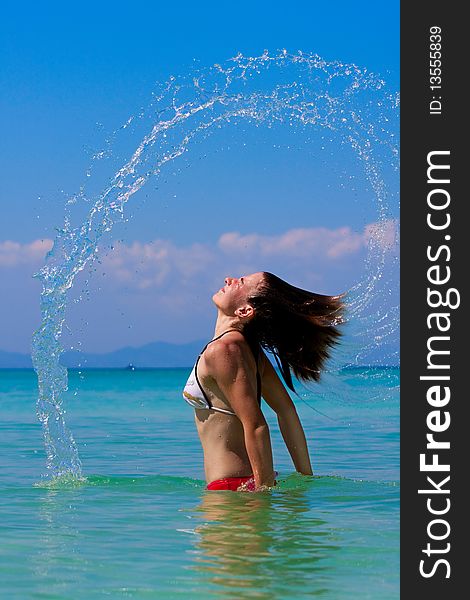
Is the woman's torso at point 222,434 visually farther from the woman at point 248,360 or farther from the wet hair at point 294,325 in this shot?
the wet hair at point 294,325

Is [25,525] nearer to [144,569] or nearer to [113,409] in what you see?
[144,569]

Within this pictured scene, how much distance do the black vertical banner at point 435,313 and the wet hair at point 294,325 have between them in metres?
1.51

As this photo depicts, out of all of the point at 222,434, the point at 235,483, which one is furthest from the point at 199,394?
the point at 235,483

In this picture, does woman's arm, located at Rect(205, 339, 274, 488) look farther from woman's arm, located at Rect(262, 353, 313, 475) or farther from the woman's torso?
woman's arm, located at Rect(262, 353, 313, 475)

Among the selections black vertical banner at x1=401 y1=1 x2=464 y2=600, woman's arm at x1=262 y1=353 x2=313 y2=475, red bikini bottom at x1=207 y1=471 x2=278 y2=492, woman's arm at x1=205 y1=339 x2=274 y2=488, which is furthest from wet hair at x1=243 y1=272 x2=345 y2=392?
black vertical banner at x1=401 y1=1 x2=464 y2=600

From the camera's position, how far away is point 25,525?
693cm

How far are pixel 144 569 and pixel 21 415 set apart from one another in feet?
61.5

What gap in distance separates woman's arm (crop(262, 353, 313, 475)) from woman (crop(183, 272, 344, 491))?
5.4 inches

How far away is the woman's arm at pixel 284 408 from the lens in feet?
25.8

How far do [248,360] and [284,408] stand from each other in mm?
807

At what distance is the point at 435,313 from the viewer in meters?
5.99

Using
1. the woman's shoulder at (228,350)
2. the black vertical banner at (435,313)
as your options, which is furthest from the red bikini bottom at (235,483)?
the black vertical banner at (435,313)

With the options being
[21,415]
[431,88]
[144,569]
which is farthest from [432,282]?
[21,415]

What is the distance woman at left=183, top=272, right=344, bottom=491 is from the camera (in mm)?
7188
